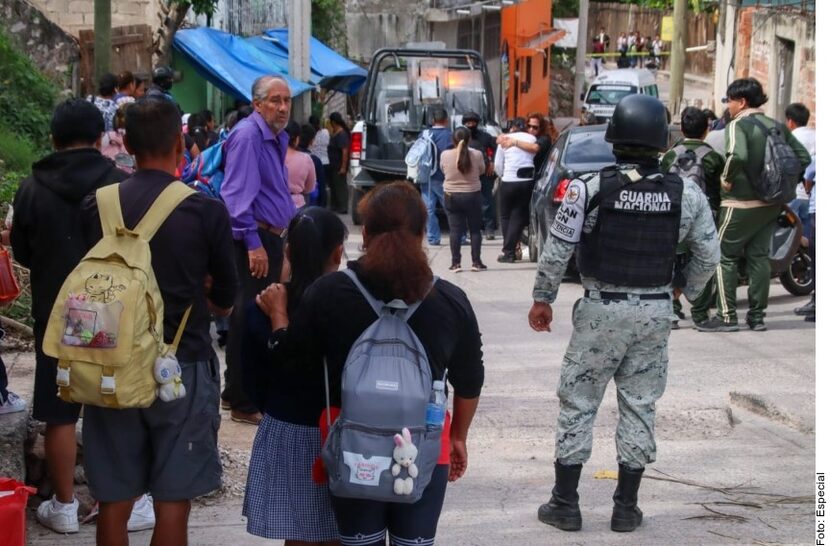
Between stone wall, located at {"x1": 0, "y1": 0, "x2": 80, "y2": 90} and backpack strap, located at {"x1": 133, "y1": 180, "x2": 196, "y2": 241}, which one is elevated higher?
stone wall, located at {"x1": 0, "y1": 0, "x2": 80, "y2": 90}

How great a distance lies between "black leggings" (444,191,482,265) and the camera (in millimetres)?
14406

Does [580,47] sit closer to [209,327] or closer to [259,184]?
[259,184]

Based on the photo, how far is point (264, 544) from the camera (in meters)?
5.35

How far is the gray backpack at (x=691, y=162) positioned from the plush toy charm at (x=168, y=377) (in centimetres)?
684

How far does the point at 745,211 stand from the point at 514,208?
518cm

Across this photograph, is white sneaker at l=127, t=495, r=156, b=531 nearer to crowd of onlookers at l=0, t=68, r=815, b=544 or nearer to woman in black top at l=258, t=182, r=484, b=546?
crowd of onlookers at l=0, t=68, r=815, b=544

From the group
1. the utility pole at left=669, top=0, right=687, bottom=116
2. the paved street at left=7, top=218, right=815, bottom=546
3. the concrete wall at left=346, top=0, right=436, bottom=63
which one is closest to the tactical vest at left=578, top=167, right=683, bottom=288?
the paved street at left=7, top=218, right=815, bottom=546

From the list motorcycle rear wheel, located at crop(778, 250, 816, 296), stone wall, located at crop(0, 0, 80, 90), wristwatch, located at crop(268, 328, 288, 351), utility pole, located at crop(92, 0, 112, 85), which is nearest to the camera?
wristwatch, located at crop(268, 328, 288, 351)

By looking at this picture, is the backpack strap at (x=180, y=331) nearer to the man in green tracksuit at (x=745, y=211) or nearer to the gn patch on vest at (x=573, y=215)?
the gn patch on vest at (x=573, y=215)

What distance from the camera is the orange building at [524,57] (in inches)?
1302

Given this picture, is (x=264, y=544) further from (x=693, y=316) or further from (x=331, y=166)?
(x=331, y=166)

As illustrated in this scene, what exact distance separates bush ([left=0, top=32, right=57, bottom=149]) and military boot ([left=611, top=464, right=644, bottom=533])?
10190 mm

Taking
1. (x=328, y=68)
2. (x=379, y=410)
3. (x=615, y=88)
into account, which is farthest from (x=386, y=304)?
(x=615, y=88)

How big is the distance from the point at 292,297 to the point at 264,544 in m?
1.81
